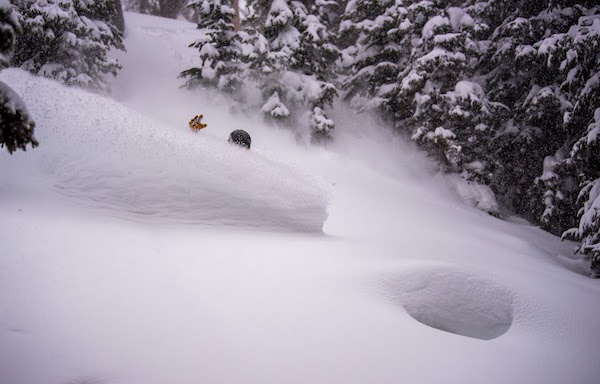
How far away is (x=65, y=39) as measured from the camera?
10.6 m

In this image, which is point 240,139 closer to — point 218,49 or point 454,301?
point 454,301

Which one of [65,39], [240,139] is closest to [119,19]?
[65,39]

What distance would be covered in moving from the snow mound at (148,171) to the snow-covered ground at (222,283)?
0.02 metres

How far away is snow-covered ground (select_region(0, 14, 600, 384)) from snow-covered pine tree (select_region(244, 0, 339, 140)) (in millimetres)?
7421

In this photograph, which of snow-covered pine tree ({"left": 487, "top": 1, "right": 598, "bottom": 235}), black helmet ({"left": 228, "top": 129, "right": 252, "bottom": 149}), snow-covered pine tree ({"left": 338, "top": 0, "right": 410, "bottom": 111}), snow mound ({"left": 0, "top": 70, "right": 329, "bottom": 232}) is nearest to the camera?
snow mound ({"left": 0, "top": 70, "right": 329, "bottom": 232})

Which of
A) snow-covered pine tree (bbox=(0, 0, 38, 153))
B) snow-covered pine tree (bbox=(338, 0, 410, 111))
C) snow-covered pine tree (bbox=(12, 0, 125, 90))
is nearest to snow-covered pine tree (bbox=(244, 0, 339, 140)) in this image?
snow-covered pine tree (bbox=(338, 0, 410, 111))

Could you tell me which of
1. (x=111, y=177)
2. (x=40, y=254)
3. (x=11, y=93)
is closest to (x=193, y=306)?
(x=40, y=254)

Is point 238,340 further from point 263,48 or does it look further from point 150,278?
point 263,48

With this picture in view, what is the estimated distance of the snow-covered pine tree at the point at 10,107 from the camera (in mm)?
1629

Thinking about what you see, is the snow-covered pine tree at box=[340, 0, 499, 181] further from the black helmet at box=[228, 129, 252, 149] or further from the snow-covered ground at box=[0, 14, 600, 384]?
the black helmet at box=[228, 129, 252, 149]

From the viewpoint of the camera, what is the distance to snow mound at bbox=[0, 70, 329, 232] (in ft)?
15.4

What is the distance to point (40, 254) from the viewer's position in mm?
3123

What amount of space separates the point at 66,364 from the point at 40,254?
1.46m

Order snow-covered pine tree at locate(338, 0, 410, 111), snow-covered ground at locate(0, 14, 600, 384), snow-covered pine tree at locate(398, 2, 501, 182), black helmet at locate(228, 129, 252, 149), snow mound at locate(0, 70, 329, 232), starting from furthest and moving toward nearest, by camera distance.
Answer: snow-covered pine tree at locate(338, 0, 410, 111)
snow-covered pine tree at locate(398, 2, 501, 182)
black helmet at locate(228, 129, 252, 149)
snow mound at locate(0, 70, 329, 232)
snow-covered ground at locate(0, 14, 600, 384)
